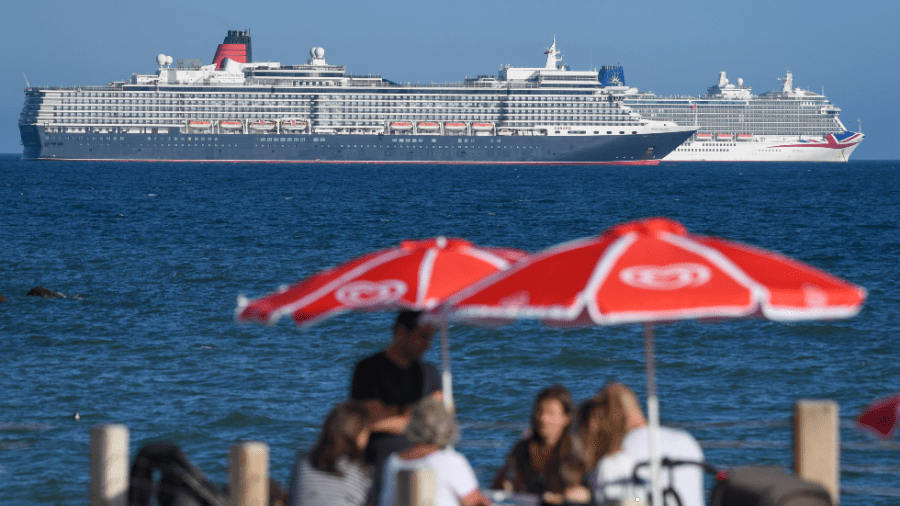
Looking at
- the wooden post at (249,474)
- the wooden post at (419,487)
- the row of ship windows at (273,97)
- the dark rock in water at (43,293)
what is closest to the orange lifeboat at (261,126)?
the row of ship windows at (273,97)

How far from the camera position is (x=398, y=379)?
495cm

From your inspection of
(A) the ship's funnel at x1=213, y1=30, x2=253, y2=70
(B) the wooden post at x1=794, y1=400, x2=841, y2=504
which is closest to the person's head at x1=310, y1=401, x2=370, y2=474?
(B) the wooden post at x1=794, y1=400, x2=841, y2=504

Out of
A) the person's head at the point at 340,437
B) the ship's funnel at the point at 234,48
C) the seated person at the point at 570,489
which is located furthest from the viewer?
the ship's funnel at the point at 234,48

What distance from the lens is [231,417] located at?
11289 mm

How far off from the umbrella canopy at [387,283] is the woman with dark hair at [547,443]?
71cm

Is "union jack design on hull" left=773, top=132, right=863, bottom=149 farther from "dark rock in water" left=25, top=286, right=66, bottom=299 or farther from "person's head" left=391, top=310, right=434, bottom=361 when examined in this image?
"person's head" left=391, top=310, right=434, bottom=361

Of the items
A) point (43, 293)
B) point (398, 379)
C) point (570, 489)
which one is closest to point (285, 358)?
point (43, 293)

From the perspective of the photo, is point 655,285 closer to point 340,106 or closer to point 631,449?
point 631,449

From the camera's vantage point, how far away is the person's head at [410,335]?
491 centimetres

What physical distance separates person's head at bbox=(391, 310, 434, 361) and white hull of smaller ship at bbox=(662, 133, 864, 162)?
371 feet

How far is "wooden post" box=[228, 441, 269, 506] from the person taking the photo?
4.42 metres

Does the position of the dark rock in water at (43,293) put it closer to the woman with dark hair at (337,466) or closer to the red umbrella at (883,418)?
the woman with dark hair at (337,466)

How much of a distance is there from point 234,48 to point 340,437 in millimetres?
108317

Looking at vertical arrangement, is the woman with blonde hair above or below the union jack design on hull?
below
